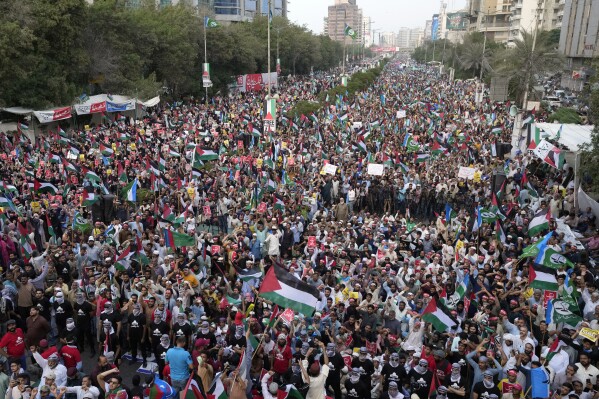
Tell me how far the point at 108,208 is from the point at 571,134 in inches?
611

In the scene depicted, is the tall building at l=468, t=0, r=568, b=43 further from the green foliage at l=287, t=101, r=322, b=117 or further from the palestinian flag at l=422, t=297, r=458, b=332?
the palestinian flag at l=422, t=297, r=458, b=332

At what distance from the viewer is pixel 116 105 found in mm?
33969

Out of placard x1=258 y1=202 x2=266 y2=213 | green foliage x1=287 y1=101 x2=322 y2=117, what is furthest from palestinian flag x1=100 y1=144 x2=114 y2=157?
green foliage x1=287 y1=101 x2=322 y2=117

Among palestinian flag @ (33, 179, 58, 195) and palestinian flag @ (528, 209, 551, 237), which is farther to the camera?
palestinian flag @ (33, 179, 58, 195)

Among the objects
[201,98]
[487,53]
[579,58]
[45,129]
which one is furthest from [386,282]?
[487,53]

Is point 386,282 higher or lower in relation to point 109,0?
lower

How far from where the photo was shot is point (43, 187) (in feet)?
52.3

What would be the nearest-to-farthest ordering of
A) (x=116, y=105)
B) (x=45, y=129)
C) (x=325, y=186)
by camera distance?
(x=325, y=186) < (x=45, y=129) < (x=116, y=105)

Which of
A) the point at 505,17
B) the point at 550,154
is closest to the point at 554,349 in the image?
the point at 550,154

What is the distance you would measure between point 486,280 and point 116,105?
28426 millimetres

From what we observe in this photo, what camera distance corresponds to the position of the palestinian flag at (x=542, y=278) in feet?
30.6

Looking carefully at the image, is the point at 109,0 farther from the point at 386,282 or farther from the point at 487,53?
the point at 487,53

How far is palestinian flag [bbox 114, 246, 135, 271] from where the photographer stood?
10.9 meters

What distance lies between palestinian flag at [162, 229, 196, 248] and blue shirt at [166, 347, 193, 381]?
4528 mm
